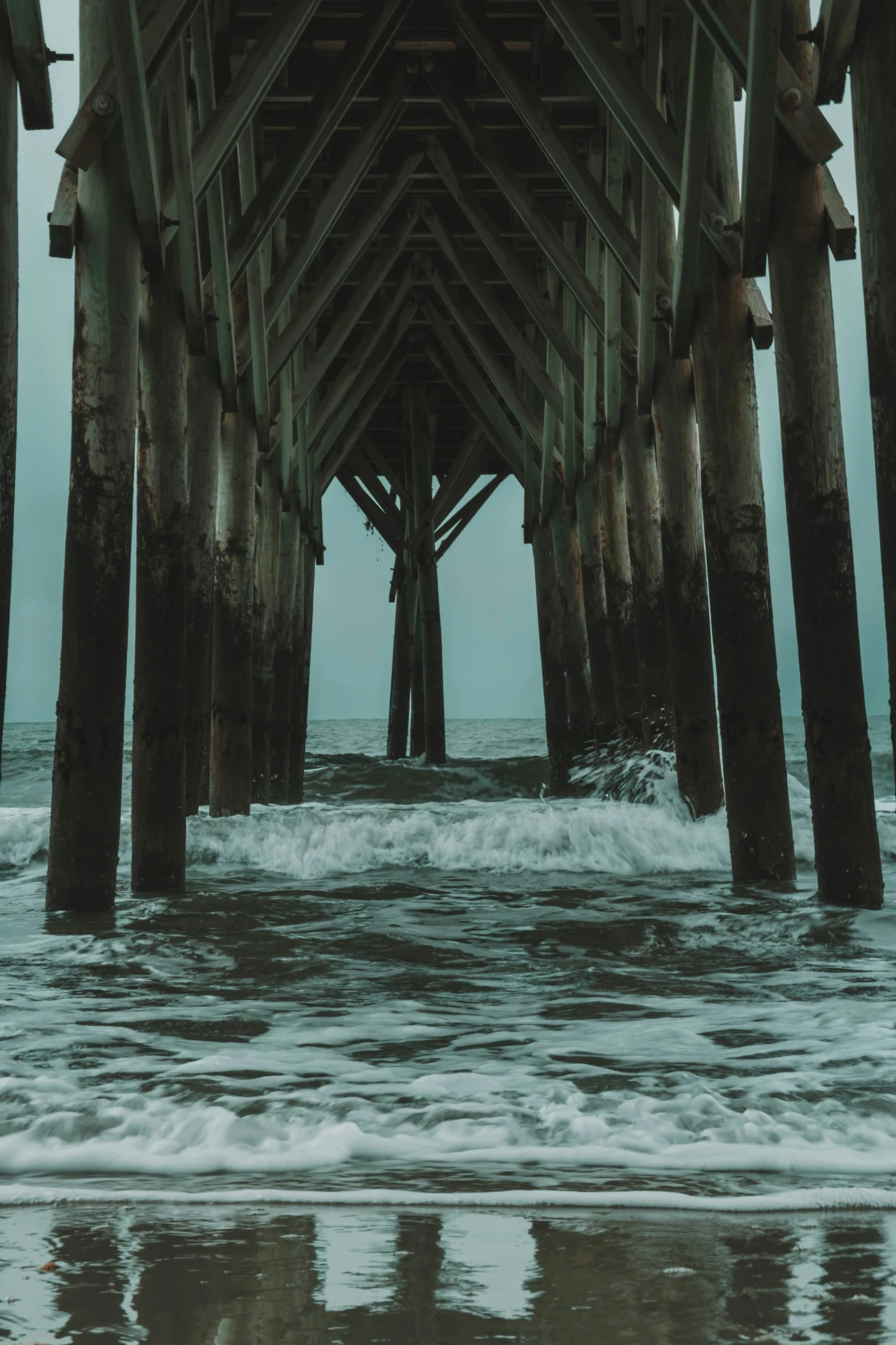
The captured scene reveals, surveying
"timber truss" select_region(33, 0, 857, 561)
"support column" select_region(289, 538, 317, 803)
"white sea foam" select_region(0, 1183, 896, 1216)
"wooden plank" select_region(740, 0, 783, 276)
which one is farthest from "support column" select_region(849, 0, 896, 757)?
"support column" select_region(289, 538, 317, 803)

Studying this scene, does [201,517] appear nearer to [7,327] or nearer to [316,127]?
[316,127]

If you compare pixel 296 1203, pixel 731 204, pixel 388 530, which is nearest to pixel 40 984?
pixel 296 1203

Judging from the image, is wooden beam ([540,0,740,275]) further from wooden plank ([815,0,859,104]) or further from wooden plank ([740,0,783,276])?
wooden plank ([815,0,859,104])

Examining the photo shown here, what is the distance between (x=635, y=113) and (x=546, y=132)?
189 centimetres

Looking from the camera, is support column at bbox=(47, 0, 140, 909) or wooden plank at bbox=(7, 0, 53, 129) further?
support column at bbox=(47, 0, 140, 909)

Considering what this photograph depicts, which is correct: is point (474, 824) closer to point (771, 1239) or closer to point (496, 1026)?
point (496, 1026)

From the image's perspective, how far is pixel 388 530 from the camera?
17.1 meters

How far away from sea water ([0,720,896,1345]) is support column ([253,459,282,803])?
4338mm

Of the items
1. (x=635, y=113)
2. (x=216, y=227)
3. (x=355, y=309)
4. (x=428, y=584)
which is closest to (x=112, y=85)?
(x=216, y=227)

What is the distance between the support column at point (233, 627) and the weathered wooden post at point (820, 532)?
4.31m

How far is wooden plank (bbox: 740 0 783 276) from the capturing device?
4270 millimetres

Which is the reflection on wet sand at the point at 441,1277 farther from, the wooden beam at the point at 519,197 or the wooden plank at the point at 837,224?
the wooden beam at the point at 519,197

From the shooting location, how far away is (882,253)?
3955 millimetres

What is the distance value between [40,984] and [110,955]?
1.50ft
